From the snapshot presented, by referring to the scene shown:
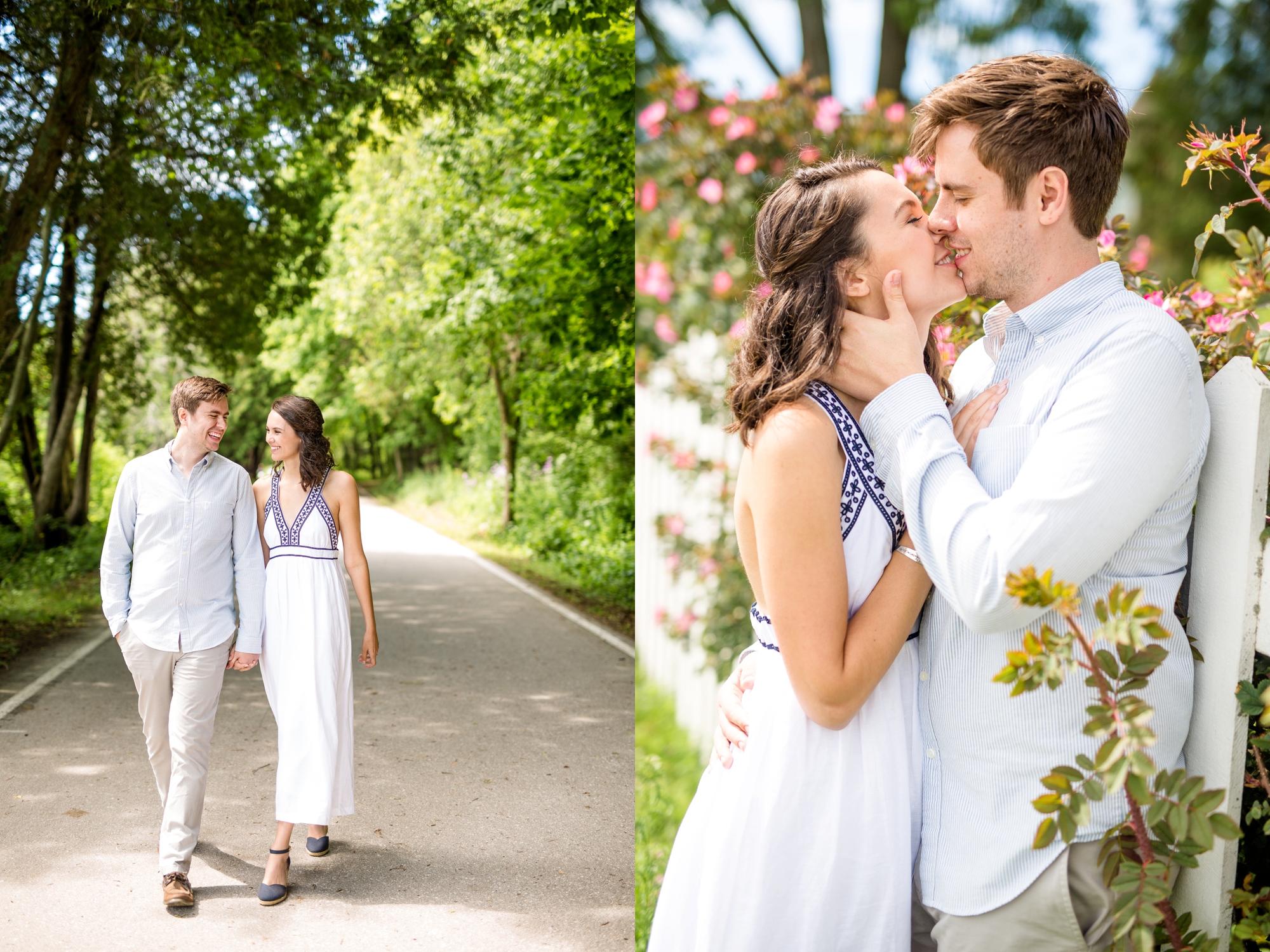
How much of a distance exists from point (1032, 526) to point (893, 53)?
16.8 feet

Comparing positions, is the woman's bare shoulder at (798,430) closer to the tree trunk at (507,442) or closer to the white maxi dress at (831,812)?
the white maxi dress at (831,812)

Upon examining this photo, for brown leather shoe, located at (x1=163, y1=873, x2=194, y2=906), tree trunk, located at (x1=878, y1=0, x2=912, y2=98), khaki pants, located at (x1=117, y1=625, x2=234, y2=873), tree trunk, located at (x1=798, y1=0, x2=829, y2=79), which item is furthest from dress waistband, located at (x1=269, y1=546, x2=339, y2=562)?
tree trunk, located at (x1=878, y1=0, x2=912, y2=98)

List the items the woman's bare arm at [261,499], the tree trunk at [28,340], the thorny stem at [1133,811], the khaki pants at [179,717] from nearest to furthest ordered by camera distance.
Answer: the thorny stem at [1133,811]
the khaki pants at [179,717]
the woman's bare arm at [261,499]
the tree trunk at [28,340]

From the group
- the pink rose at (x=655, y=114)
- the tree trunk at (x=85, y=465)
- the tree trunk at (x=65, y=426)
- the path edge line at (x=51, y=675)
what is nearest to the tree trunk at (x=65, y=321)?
the tree trunk at (x=65, y=426)

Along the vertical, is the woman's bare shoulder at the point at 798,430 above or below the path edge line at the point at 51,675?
above

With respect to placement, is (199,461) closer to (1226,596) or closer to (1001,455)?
(1001,455)

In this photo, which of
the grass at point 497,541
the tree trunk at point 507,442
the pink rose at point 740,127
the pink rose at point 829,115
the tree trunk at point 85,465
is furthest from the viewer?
the tree trunk at point 507,442

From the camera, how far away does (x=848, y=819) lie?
5.43 feet

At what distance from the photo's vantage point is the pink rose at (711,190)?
17.4ft

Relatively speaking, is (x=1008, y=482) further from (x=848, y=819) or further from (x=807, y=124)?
(x=807, y=124)

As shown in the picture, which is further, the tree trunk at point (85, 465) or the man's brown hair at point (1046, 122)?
the tree trunk at point (85, 465)

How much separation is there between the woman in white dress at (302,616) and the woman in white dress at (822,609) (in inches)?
102

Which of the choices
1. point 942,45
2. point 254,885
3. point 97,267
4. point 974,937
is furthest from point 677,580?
point 97,267

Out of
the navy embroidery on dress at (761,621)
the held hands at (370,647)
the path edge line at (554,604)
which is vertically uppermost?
the navy embroidery on dress at (761,621)
